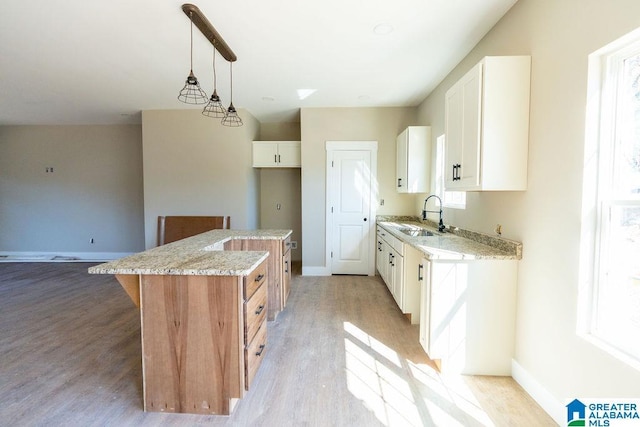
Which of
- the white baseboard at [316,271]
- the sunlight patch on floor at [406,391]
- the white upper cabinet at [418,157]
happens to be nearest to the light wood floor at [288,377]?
the sunlight patch on floor at [406,391]

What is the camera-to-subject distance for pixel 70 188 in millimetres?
5789

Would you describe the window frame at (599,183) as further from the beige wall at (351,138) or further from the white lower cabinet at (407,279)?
the beige wall at (351,138)

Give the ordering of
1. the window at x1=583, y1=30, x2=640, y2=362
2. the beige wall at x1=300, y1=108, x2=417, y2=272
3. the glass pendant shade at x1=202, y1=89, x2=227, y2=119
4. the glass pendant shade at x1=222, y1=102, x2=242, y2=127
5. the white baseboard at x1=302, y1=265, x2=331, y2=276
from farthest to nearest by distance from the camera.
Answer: the white baseboard at x1=302, y1=265, x2=331, y2=276 < the beige wall at x1=300, y1=108, x2=417, y2=272 < the glass pendant shade at x1=222, y1=102, x2=242, y2=127 < the glass pendant shade at x1=202, y1=89, x2=227, y2=119 < the window at x1=583, y1=30, x2=640, y2=362

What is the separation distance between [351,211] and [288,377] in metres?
2.94

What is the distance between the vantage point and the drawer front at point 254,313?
5.58 ft

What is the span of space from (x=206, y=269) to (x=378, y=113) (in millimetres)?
3894

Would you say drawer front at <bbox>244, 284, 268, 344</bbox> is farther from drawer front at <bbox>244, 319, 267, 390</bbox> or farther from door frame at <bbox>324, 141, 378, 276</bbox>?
door frame at <bbox>324, 141, 378, 276</bbox>

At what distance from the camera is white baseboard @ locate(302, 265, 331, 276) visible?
4691 millimetres

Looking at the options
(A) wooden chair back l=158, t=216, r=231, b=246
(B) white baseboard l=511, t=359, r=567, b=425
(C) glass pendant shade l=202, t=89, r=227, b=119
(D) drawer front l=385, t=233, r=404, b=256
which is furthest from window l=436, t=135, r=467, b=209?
(A) wooden chair back l=158, t=216, r=231, b=246

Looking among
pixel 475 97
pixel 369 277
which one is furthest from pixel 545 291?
pixel 369 277

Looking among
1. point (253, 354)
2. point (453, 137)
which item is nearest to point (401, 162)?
point (453, 137)

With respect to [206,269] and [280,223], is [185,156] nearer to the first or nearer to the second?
[280,223]

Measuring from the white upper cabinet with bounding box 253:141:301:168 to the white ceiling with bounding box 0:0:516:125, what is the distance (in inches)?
30.8

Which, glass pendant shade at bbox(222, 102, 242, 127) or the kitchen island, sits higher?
glass pendant shade at bbox(222, 102, 242, 127)
